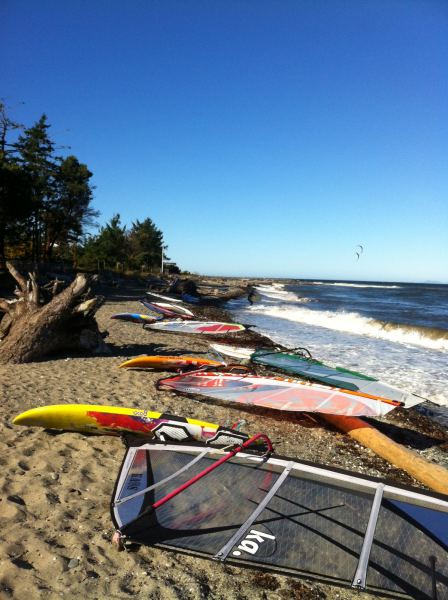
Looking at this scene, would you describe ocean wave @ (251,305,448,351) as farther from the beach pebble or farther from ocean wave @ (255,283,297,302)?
ocean wave @ (255,283,297,302)

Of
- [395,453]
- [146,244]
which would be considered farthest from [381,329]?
[146,244]

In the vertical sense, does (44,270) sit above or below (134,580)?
above

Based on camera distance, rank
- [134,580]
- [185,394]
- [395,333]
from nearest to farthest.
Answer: [134,580], [185,394], [395,333]

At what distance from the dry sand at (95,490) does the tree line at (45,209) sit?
12.0 m

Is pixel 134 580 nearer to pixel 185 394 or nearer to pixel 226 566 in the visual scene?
pixel 226 566

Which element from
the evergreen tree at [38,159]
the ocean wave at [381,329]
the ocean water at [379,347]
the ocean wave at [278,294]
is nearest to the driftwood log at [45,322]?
the ocean water at [379,347]

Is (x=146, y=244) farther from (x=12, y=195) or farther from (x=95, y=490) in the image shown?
(x=95, y=490)

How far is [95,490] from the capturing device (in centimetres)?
363

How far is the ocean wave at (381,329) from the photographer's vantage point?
17078mm

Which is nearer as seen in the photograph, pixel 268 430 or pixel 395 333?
pixel 268 430

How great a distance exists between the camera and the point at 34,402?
5.75 metres

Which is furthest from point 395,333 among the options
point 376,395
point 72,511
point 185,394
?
point 72,511

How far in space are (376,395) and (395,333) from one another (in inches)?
564

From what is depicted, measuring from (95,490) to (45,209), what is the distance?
3145 centimetres
